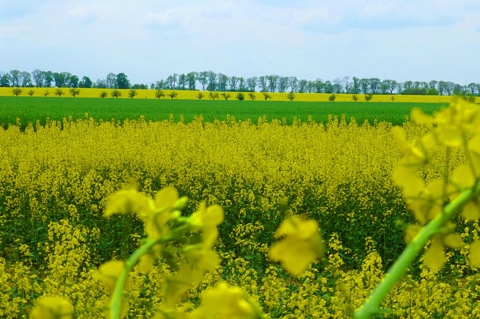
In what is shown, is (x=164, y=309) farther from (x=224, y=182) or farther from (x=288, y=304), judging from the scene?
(x=224, y=182)

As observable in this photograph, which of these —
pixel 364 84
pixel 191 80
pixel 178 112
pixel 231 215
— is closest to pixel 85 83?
pixel 191 80

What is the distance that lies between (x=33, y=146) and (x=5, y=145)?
2.29 ft

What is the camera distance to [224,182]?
8.56 metres

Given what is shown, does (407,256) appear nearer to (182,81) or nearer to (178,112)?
(178,112)

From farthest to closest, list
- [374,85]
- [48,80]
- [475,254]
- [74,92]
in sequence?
[48,80], [374,85], [74,92], [475,254]

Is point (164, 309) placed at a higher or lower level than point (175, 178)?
higher

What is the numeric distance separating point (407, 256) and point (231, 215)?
677 cm

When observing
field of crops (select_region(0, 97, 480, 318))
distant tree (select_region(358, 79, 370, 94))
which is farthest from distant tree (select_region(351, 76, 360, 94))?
field of crops (select_region(0, 97, 480, 318))

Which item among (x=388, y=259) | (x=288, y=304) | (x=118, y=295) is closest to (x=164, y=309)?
(x=118, y=295)

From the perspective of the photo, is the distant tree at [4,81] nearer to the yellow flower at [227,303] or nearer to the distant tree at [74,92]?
the distant tree at [74,92]

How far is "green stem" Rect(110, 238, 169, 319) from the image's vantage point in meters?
0.41

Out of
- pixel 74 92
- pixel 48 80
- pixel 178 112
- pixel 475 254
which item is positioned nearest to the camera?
pixel 475 254

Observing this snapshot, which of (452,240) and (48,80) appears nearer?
(452,240)

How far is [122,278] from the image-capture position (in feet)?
1.43
